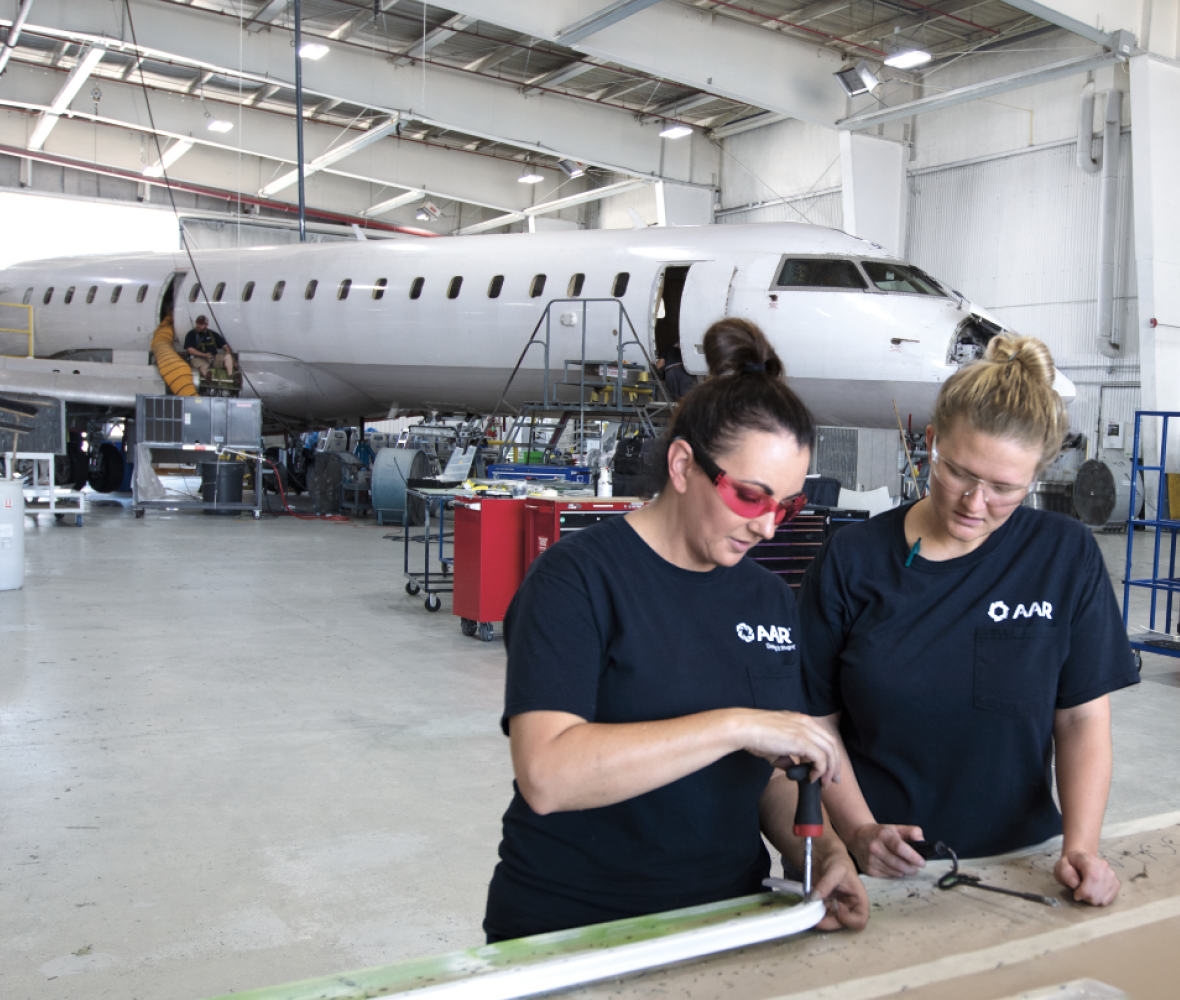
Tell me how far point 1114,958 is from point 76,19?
18.2m

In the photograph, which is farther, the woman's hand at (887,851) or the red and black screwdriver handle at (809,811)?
the woman's hand at (887,851)

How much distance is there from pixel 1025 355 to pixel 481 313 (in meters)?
11.3

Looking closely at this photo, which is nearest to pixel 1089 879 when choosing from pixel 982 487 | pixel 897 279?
pixel 982 487

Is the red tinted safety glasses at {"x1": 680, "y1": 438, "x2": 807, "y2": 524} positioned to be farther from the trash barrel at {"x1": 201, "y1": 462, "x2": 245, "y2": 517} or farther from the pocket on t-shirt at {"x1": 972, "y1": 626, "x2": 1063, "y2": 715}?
the trash barrel at {"x1": 201, "y1": 462, "x2": 245, "y2": 517}

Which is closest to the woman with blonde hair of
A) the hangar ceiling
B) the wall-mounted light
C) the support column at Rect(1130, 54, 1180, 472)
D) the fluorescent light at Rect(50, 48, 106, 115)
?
the hangar ceiling

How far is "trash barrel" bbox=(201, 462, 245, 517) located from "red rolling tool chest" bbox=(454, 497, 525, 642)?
8.74 metres

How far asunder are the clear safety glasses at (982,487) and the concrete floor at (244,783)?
1822mm

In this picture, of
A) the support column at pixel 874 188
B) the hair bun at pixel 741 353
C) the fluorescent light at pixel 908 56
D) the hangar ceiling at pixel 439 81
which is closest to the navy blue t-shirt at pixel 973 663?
the hair bun at pixel 741 353

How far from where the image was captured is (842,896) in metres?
1.45

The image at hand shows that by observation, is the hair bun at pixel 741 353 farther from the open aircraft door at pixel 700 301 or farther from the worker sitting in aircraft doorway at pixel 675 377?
the open aircraft door at pixel 700 301

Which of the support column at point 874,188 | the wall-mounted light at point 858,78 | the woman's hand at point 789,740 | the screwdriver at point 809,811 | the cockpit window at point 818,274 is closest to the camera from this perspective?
the woman's hand at point 789,740

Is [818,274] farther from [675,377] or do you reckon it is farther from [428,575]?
[428,575]

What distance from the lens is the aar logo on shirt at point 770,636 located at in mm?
1616

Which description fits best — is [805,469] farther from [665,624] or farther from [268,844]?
[268,844]
